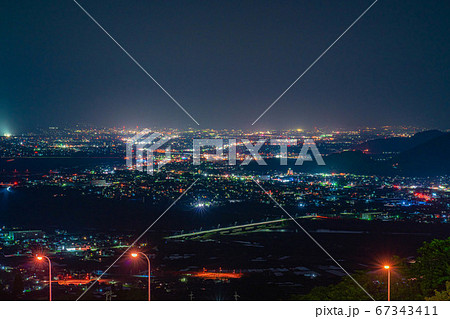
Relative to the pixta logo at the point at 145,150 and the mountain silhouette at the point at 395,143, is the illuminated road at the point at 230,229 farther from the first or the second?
the mountain silhouette at the point at 395,143

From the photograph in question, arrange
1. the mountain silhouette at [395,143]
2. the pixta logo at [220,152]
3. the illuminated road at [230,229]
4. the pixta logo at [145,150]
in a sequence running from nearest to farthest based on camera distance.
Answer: the illuminated road at [230,229] < the pixta logo at [145,150] < the pixta logo at [220,152] < the mountain silhouette at [395,143]

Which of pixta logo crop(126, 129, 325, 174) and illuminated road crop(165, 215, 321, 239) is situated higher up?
pixta logo crop(126, 129, 325, 174)

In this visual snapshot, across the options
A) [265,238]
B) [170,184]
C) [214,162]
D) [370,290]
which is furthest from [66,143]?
[370,290]

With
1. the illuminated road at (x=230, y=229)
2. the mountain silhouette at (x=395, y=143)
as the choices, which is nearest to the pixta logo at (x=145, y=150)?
the mountain silhouette at (x=395, y=143)

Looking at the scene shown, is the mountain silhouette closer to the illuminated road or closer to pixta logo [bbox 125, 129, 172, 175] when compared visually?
pixta logo [bbox 125, 129, 172, 175]

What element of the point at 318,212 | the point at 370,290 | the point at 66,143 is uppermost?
the point at 66,143

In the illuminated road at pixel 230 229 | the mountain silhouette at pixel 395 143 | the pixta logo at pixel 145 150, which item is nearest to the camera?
the illuminated road at pixel 230 229

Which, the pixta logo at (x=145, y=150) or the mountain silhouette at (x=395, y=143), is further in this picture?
the mountain silhouette at (x=395, y=143)

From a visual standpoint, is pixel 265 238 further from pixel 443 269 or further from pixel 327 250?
pixel 443 269

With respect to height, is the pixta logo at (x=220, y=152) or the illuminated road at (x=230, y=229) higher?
the pixta logo at (x=220, y=152)

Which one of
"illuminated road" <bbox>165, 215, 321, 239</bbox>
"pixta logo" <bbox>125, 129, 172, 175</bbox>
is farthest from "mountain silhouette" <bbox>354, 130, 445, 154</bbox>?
"illuminated road" <bbox>165, 215, 321, 239</bbox>

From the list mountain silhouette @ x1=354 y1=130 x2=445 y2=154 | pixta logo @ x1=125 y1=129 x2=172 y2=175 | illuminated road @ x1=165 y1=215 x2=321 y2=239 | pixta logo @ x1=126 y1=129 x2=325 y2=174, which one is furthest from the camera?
mountain silhouette @ x1=354 y1=130 x2=445 y2=154
